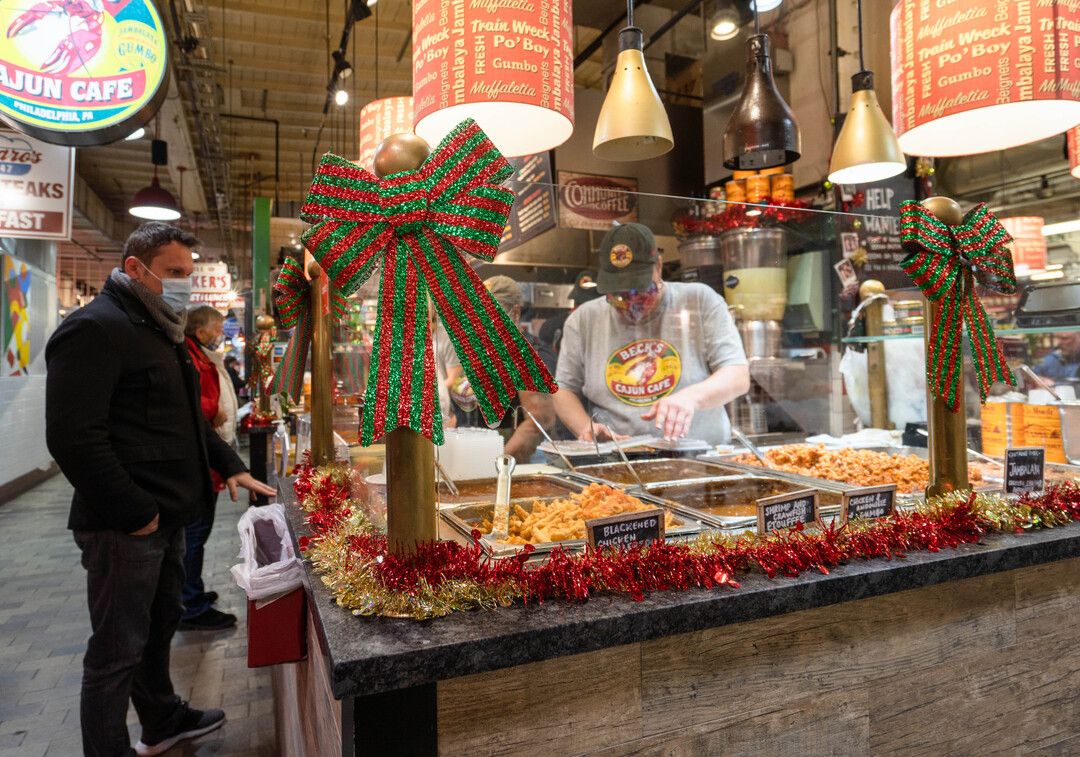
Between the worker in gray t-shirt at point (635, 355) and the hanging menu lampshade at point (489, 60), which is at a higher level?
the hanging menu lampshade at point (489, 60)

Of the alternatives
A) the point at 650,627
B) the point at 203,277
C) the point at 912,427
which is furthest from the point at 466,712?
the point at 203,277

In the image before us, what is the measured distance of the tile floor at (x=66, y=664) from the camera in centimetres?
286

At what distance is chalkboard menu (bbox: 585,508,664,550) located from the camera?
1.26 metres

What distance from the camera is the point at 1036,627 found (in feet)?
5.62

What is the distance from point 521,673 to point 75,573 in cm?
541

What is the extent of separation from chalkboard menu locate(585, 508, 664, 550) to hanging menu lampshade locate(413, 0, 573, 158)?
1.15 metres

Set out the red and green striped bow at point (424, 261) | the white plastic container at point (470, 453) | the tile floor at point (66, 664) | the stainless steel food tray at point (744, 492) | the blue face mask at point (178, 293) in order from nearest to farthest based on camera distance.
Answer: the red and green striped bow at point (424, 261)
the stainless steel food tray at point (744, 492)
the white plastic container at point (470, 453)
the tile floor at point (66, 664)
the blue face mask at point (178, 293)

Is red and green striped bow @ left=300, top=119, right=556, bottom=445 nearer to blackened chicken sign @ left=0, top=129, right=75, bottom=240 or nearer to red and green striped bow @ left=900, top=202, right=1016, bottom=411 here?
red and green striped bow @ left=900, top=202, right=1016, bottom=411

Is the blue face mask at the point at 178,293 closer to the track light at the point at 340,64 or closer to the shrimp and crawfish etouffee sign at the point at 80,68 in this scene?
the shrimp and crawfish etouffee sign at the point at 80,68

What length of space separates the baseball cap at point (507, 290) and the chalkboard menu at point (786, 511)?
4.08 feet

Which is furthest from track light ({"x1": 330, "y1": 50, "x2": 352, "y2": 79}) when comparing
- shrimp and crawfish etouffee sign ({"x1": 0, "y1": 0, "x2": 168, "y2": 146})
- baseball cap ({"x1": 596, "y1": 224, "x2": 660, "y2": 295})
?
baseball cap ({"x1": 596, "y1": 224, "x2": 660, "y2": 295})

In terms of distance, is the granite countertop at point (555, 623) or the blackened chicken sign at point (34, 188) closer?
the granite countertop at point (555, 623)

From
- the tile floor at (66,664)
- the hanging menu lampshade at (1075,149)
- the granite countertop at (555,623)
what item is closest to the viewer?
the granite countertop at (555,623)

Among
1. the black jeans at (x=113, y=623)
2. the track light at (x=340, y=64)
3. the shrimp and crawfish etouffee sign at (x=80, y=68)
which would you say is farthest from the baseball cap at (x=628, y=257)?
the track light at (x=340, y=64)
